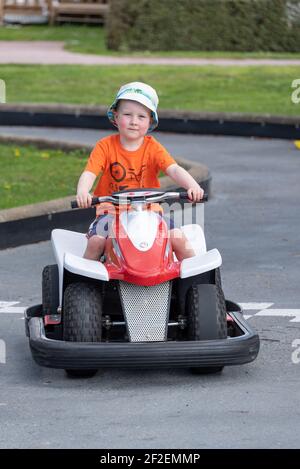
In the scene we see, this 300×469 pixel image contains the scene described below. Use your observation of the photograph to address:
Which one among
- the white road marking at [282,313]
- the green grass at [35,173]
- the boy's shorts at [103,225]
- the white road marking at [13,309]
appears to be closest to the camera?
the boy's shorts at [103,225]

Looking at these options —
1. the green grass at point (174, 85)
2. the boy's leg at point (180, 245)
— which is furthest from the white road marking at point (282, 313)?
the green grass at point (174, 85)

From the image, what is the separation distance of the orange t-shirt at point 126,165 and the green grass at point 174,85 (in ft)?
35.6

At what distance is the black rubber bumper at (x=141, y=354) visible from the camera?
612 centimetres

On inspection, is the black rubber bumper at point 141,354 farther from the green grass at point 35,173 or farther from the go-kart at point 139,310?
the green grass at point 35,173

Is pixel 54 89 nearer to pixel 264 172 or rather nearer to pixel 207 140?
pixel 207 140

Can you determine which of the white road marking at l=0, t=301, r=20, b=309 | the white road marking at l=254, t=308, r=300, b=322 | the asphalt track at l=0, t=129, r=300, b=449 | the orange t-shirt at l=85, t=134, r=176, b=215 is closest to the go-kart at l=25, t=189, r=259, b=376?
the asphalt track at l=0, t=129, r=300, b=449

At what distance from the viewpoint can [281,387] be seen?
6242mm

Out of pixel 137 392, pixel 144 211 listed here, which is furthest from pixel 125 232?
pixel 137 392

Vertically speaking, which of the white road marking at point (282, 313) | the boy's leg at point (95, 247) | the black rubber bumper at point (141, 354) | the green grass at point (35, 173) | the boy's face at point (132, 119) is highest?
the boy's face at point (132, 119)

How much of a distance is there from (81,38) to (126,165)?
2436cm

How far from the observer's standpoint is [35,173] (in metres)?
13.3

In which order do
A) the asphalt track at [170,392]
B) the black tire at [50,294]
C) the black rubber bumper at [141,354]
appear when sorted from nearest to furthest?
the asphalt track at [170,392]
the black rubber bumper at [141,354]
the black tire at [50,294]

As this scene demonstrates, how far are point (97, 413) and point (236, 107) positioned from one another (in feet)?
42.2

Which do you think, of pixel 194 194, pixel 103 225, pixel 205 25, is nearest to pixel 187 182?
pixel 194 194
